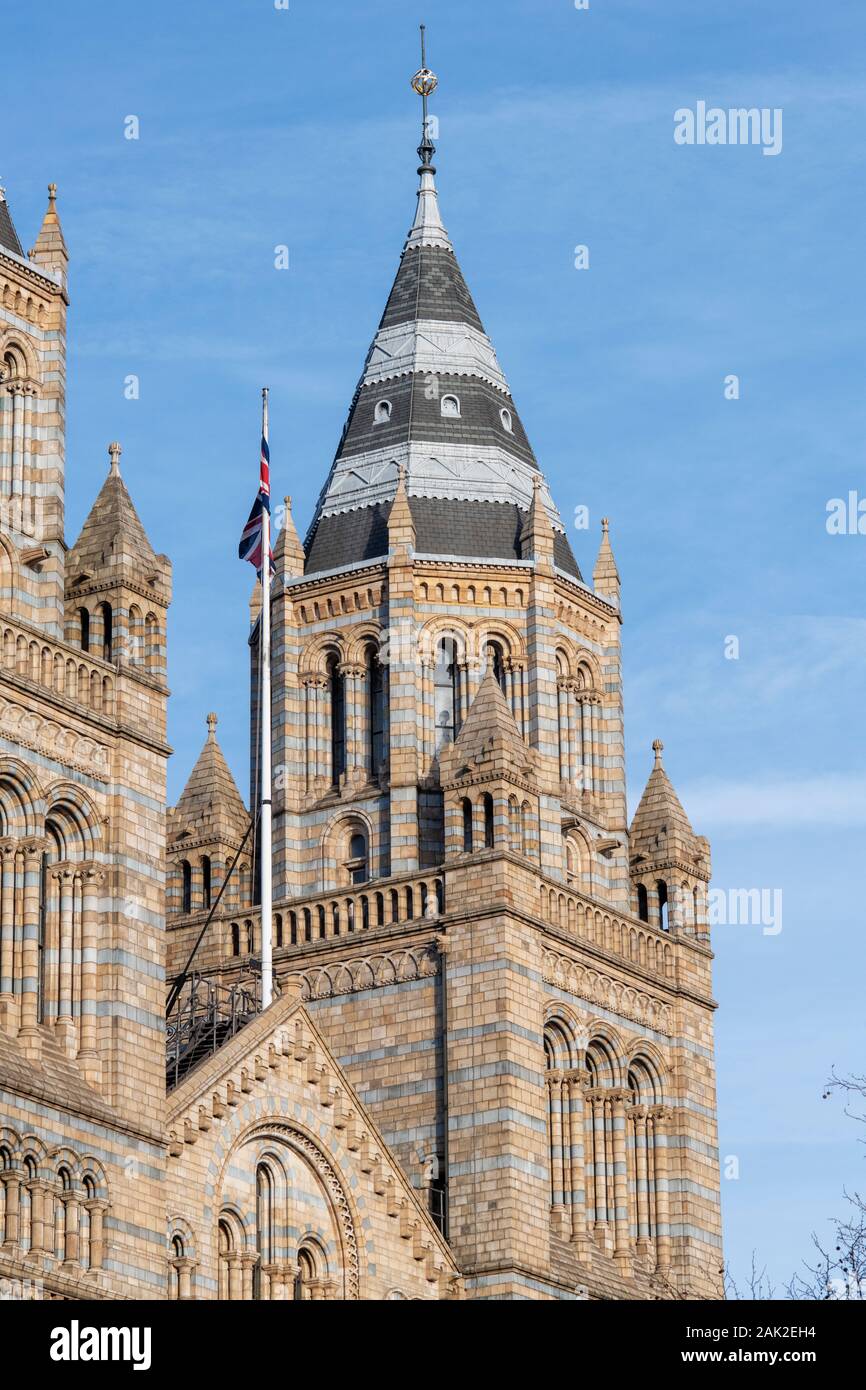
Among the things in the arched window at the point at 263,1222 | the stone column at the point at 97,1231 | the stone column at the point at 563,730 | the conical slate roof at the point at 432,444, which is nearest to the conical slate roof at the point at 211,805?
the conical slate roof at the point at 432,444

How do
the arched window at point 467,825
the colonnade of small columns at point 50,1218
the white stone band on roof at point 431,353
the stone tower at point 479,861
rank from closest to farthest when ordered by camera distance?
the colonnade of small columns at point 50,1218
the stone tower at point 479,861
the arched window at point 467,825
the white stone band on roof at point 431,353

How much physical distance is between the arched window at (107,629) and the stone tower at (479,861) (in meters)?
8.16

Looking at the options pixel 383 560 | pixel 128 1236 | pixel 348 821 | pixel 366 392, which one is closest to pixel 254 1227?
pixel 128 1236

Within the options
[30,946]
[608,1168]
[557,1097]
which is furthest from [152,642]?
[608,1168]

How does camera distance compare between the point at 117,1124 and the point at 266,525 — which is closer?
the point at 117,1124

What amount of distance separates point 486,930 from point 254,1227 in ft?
30.3

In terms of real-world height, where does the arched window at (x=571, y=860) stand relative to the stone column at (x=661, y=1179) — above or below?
above

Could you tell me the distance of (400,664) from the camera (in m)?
69.9

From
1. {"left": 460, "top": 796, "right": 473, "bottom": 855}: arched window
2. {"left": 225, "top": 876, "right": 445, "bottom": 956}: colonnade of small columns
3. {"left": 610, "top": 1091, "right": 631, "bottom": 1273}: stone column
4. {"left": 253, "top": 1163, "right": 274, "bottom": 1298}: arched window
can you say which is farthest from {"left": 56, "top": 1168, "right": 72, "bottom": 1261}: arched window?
{"left": 610, "top": 1091, "right": 631, "bottom": 1273}: stone column

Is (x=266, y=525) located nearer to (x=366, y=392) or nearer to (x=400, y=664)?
(x=400, y=664)

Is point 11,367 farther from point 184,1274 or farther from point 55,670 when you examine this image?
point 184,1274

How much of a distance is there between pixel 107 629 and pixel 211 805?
49.0 ft

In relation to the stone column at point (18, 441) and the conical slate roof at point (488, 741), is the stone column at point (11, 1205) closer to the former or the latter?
the stone column at point (18, 441)

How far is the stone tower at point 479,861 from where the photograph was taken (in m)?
64.8
